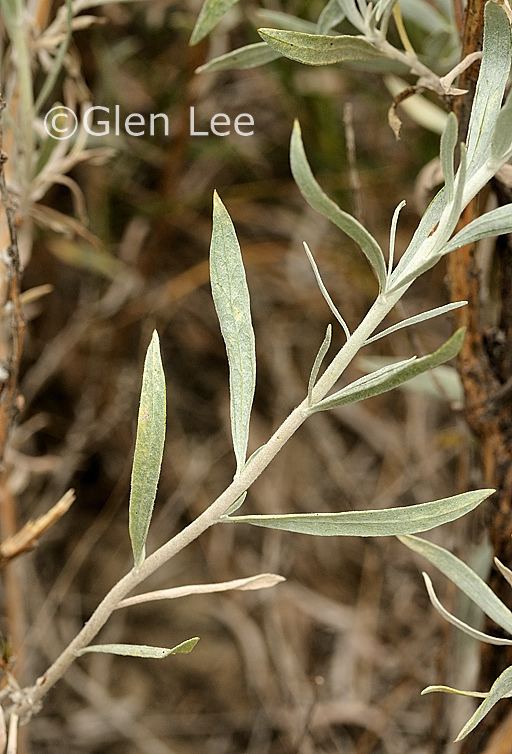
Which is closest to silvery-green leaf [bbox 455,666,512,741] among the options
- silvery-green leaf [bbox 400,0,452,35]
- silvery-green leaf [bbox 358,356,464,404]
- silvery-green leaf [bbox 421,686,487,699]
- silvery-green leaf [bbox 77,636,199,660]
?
silvery-green leaf [bbox 421,686,487,699]

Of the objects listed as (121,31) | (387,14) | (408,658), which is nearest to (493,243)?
(387,14)

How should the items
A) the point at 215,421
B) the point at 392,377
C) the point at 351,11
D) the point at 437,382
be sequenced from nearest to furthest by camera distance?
the point at 392,377
the point at 351,11
the point at 437,382
the point at 215,421

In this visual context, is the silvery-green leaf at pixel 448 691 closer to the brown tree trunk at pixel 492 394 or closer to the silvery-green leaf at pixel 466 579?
the silvery-green leaf at pixel 466 579

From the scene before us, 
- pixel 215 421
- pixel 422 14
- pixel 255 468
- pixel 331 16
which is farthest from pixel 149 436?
pixel 215 421

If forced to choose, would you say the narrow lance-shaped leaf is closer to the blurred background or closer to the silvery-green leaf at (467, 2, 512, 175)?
the silvery-green leaf at (467, 2, 512, 175)

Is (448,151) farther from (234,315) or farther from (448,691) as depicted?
(448,691)

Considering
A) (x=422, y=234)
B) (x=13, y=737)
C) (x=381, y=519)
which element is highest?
(x=422, y=234)
